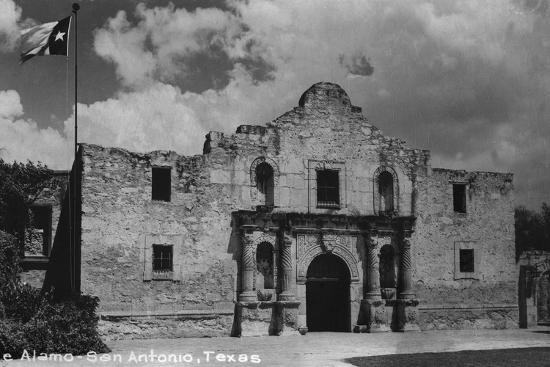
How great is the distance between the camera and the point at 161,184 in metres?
22.6

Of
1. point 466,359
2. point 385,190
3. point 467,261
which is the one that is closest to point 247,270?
point 385,190

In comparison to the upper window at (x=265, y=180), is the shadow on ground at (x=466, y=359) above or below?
below

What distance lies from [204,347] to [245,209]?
5.76m

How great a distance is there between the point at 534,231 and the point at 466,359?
36.3 meters

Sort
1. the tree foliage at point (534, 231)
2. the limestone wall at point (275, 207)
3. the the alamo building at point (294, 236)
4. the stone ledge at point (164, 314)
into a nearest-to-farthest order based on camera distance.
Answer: the stone ledge at point (164, 314), the limestone wall at point (275, 207), the the alamo building at point (294, 236), the tree foliage at point (534, 231)

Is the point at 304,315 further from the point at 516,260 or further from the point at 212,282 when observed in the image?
the point at 516,260

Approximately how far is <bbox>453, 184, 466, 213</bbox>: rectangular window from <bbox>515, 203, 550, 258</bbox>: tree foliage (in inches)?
925

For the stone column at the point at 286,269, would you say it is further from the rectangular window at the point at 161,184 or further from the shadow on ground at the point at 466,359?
the shadow on ground at the point at 466,359

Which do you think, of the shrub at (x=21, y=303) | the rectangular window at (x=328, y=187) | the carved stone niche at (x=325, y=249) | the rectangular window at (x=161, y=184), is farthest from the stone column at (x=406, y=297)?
the shrub at (x=21, y=303)

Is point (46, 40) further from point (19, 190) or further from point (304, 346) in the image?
point (304, 346)

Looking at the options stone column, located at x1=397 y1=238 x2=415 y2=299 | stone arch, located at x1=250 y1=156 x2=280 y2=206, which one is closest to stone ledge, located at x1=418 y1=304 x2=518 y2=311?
stone column, located at x1=397 y1=238 x2=415 y2=299

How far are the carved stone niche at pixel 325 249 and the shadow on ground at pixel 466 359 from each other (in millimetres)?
6968

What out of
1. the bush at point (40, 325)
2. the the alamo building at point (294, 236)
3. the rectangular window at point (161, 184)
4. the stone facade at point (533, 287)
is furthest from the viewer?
the stone facade at point (533, 287)

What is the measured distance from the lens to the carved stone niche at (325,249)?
23062 mm
